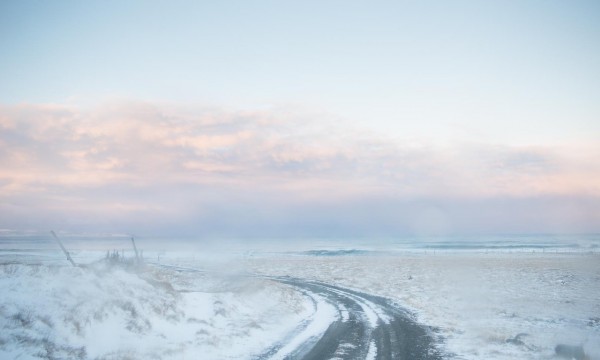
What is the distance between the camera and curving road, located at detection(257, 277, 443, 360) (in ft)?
40.4

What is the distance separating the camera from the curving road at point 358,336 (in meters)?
12.3

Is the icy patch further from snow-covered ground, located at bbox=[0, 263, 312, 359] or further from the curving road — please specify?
snow-covered ground, located at bbox=[0, 263, 312, 359]

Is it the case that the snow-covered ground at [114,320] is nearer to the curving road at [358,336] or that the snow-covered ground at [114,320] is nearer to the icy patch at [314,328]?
the icy patch at [314,328]

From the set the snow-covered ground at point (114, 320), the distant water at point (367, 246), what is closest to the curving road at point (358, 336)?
the snow-covered ground at point (114, 320)

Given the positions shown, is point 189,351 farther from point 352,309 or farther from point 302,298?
point 302,298

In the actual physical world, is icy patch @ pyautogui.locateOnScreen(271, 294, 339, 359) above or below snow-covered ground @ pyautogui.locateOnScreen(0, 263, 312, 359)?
below

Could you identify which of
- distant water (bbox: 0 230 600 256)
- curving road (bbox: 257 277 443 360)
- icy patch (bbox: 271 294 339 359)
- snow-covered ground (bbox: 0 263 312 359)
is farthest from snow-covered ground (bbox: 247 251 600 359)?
distant water (bbox: 0 230 600 256)

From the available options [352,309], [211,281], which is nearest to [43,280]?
[352,309]

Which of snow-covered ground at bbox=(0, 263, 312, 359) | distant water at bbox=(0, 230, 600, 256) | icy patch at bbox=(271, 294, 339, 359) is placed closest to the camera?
snow-covered ground at bbox=(0, 263, 312, 359)

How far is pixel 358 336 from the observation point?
14805 mm

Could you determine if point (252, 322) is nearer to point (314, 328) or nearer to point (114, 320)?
point (314, 328)

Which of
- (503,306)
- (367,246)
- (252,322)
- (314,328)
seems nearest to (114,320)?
(252,322)

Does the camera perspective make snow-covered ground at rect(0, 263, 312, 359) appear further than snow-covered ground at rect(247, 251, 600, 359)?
No

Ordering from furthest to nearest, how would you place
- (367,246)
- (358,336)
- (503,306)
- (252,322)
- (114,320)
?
(367,246), (503,306), (252,322), (358,336), (114,320)
